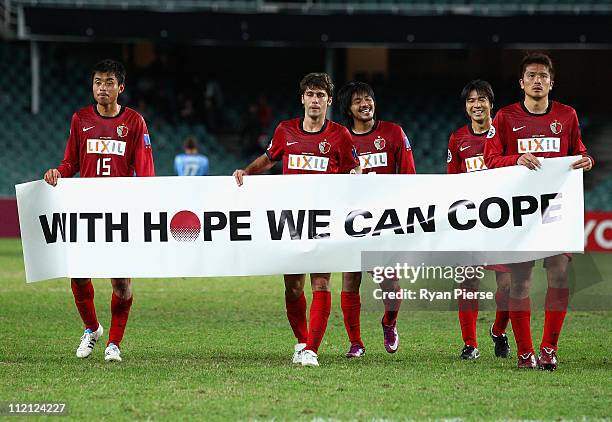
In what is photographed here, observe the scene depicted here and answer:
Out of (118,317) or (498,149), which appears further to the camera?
(118,317)

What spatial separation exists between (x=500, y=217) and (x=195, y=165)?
36.3 ft

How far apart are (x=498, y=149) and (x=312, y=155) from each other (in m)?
1.23

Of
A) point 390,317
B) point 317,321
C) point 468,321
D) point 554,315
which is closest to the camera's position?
point 554,315

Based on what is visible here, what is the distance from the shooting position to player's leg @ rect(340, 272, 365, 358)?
802cm

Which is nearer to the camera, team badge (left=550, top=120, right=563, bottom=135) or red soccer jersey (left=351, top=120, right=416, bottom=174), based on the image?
team badge (left=550, top=120, right=563, bottom=135)

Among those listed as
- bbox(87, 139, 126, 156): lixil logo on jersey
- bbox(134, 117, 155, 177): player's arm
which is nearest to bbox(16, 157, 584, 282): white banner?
bbox(134, 117, 155, 177): player's arm

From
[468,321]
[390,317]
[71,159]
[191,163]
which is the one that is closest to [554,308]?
[468,321]

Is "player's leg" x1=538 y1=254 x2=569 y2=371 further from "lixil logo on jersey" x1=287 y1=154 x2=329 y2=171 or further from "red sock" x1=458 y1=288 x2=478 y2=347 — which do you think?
"lixil logo on jersey" x1=287 y1=154 x2=329 y2=171

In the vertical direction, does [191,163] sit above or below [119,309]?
above

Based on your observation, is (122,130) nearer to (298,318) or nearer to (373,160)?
(298,318)

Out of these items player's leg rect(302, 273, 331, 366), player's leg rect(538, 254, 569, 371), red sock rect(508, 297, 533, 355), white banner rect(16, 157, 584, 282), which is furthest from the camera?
white banner rect(16, 157, 584, 282)

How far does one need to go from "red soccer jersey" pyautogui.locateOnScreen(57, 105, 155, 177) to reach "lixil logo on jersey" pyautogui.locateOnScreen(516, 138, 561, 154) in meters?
2.44

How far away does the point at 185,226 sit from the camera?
7.73m

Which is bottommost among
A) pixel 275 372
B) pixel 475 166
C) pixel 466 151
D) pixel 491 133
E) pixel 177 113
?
pixel 275 372
